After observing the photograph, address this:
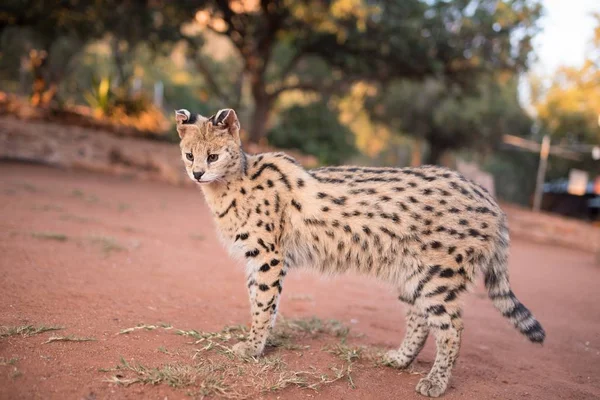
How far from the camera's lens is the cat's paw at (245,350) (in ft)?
14.2

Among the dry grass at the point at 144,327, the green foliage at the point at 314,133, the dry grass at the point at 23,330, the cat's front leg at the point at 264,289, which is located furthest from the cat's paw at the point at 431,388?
the green foliage at the point at 314,133

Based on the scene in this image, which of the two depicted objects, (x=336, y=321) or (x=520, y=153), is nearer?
(x=336, y=321)

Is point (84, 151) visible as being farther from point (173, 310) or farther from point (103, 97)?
point (173, 310)

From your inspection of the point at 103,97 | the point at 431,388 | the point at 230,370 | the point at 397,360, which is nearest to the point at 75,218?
the point at 230,370

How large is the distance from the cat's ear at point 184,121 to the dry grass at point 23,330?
6.80 feet

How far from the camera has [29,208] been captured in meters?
8.55

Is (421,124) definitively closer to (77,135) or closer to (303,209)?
(77,135)

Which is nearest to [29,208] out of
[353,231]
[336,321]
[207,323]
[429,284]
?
[207,323]

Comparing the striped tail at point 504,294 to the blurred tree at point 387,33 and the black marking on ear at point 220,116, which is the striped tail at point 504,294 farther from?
the blurred tree at point 387,33

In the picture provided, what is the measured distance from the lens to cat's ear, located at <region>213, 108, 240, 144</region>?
467 cm

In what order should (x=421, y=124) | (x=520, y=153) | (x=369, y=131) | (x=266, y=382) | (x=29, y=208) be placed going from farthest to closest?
(x=369, y=131)
(x=520, y=153)
(x=421, y=124)
(x=29, y=208)
(x=266, y=382)

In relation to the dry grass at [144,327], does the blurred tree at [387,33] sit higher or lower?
higher

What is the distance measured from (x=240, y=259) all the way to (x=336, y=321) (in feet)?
5.11

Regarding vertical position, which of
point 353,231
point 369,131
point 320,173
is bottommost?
point 369,131
